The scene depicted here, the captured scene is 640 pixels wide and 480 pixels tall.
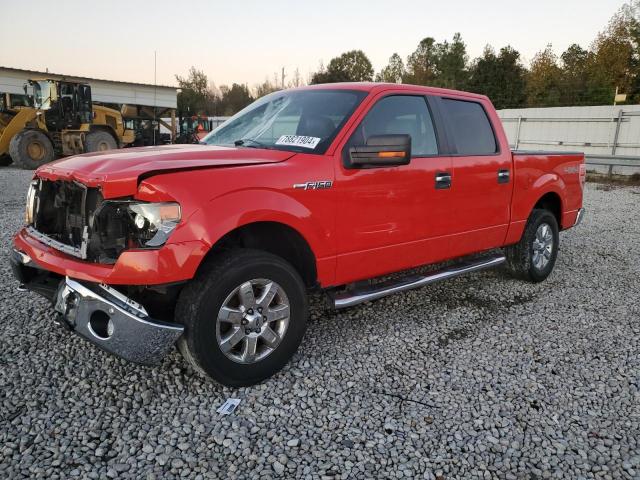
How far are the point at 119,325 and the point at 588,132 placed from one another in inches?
817

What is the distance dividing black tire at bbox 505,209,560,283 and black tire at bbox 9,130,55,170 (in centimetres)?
1418

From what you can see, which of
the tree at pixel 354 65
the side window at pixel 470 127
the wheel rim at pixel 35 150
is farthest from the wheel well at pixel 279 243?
the tree at pixel 354 65

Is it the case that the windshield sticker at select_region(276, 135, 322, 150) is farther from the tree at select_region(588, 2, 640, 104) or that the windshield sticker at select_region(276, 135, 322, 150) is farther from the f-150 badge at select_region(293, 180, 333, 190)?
the tree at select_region(588, 2, 640, 104)

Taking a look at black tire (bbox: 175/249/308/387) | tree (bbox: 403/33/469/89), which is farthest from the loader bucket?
tree (bbox: 403/33/469/89)

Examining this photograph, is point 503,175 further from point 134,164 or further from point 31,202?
point 31,202

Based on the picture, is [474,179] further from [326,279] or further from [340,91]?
[326,279]

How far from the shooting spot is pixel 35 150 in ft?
48.9

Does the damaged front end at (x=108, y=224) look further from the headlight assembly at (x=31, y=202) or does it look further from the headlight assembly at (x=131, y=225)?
the headlight assembly at (x=31, y=202)

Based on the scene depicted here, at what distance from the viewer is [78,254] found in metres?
2.79

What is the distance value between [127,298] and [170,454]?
2.73ft

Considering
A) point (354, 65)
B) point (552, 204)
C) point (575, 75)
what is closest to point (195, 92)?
point (354, 65)

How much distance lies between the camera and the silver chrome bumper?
2600mm

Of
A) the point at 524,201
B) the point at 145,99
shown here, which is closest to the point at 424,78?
the point at 145,99

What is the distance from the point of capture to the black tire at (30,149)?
47.5 feet
